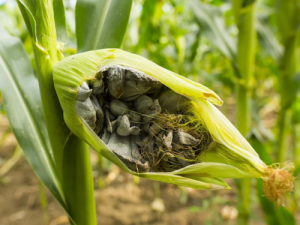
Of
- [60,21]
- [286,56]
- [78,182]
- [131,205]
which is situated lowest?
[131,205]

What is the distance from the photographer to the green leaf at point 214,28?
3.65 feet

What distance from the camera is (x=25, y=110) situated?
638mm

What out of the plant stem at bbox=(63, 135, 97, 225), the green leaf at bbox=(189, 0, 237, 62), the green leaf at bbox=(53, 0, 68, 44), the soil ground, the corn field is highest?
the green leaf at bbox=(189, 0, 237, 62)

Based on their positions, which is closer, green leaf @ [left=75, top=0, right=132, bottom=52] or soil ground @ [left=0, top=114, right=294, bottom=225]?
green leaf @ [left=75, top=0, right=132, bottom=52]

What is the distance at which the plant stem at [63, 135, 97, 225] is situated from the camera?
500mm

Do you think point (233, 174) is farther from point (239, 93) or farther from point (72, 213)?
point (239, 93)

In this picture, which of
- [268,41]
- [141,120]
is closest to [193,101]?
[141,120]

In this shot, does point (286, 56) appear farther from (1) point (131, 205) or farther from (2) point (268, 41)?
(1) point (131, 205)

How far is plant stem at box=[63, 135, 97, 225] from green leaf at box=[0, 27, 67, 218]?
5 centimetres

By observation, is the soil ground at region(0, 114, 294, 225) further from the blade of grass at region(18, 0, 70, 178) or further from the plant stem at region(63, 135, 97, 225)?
the blade of grass at region(18, 0, 70, 178)

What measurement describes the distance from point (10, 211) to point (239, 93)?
168cm

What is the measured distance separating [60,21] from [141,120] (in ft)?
1.08

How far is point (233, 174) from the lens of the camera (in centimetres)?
41

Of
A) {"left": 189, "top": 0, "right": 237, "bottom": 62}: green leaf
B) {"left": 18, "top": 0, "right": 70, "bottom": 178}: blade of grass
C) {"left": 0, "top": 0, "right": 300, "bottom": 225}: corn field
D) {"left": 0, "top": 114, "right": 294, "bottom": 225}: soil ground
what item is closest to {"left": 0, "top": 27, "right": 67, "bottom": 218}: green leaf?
{"left": 0, "top": 0, "right": 300, "bottom": 225}: corn field
